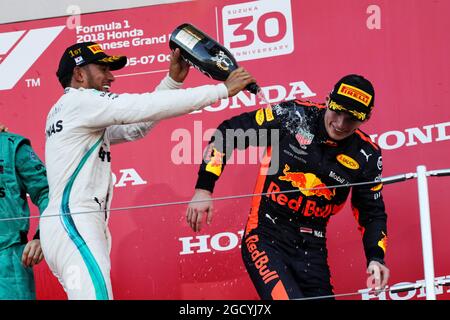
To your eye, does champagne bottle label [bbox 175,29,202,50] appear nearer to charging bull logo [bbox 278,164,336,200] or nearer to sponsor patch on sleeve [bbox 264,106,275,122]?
sponsor patch on sleeve [bbox 264,106,275,122]

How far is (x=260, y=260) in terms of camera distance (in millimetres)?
3117

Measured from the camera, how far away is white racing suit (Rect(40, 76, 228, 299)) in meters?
2.97

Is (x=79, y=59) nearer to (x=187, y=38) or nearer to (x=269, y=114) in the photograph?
(x=187, y=38)

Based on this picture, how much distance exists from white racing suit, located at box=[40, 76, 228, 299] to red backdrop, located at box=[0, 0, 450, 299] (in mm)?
589

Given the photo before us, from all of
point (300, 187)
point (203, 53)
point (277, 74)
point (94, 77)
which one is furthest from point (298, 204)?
point (277, 74)

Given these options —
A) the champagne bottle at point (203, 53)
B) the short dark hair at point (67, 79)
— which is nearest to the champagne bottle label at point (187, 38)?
the champagne bottle at point (203, 53)

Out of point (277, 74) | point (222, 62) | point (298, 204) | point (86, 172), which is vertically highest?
point (277, 74)

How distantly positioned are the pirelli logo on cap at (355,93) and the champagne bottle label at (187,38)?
0.42 m

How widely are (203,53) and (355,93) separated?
421 mm

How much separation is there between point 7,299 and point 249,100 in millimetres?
1314

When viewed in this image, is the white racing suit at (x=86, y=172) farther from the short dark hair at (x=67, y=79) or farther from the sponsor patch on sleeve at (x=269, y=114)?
the sponsor patch on sleeve at (x=269, y=114)

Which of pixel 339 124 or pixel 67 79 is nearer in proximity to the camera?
pixel 339 124

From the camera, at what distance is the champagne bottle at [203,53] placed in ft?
10.4

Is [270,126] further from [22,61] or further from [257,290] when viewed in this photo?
[22,61]
